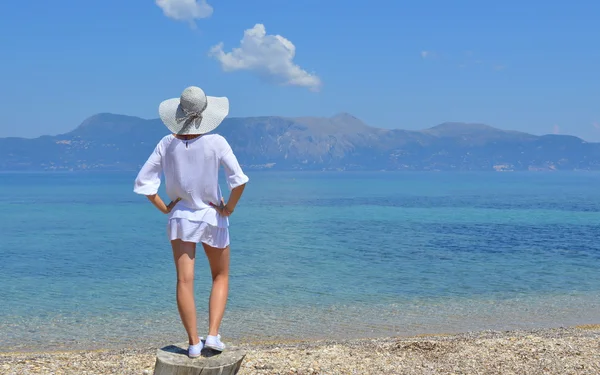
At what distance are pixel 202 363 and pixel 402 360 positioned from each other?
16.0 feet

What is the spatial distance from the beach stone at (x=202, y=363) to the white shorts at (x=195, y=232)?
124cm

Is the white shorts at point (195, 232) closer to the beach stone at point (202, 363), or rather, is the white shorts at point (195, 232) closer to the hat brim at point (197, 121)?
the hat brim at point (197, 121)

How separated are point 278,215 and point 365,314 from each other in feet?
148

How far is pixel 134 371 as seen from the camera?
1057 cm

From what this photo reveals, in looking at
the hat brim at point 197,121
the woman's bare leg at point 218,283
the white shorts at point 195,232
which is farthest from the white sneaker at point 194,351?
the hat brim at point 197,121

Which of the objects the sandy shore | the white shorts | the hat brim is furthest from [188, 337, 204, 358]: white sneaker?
the sandy shore

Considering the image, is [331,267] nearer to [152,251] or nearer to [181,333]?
[152,251]

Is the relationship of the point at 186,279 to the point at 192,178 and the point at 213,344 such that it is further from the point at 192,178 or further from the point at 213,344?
Answer: the point at 192,178

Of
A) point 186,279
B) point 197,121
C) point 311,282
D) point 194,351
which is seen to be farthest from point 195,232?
point 311,282

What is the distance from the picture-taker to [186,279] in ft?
24.4

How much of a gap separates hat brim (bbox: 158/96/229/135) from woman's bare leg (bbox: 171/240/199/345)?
1.21m

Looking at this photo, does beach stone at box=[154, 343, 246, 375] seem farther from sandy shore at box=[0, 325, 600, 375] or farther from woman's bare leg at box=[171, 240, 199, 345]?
sandy shore at box=[0, 325, 600, 375]

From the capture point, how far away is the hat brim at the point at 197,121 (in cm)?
733

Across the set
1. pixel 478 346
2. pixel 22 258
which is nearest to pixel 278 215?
pixel 22 258
